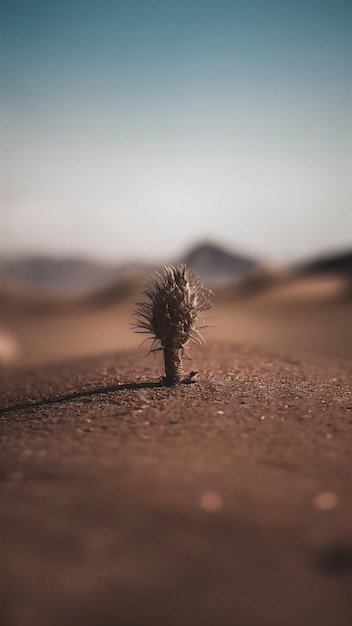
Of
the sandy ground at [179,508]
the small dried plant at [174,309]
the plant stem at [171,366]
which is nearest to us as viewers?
the sandy ground at [179,508]

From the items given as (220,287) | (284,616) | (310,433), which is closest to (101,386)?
(310,433)

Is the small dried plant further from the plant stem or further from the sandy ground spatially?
the sandy ground

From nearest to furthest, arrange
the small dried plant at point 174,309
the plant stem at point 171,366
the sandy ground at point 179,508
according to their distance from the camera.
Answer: the sandy ground at point 179,508
the small dried plant at point 174,309
the plant stem at point 171,366

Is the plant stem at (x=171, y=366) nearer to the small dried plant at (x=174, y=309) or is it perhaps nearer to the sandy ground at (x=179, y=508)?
the small dried plant at (x=174, y=309)

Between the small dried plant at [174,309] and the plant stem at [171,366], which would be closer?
the small dried plant at [174,309]

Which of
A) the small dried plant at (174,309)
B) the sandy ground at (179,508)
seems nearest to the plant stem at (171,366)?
the small dried plant at (174,309)

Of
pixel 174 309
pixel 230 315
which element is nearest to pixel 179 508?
pixel 174 309

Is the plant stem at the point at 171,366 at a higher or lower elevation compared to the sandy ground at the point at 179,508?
higher

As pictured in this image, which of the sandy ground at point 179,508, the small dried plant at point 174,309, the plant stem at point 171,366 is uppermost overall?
the small dried plant at point 174,309
